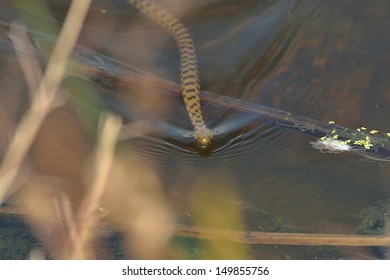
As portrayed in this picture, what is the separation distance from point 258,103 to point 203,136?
2.53 feet

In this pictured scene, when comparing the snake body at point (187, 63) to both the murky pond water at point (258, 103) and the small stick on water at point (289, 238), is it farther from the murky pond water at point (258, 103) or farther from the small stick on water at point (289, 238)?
the small stick on water at point (289, 238)

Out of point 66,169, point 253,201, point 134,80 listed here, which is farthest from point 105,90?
point 253,201

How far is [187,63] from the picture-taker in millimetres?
6301

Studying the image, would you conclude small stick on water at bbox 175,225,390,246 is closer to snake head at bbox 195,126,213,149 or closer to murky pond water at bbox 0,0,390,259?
murky pond water at bbox 0,0,390,259

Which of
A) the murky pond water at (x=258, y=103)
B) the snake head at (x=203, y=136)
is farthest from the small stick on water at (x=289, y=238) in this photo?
the snake head at (x=203, y=136)

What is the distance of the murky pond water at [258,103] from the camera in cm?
442

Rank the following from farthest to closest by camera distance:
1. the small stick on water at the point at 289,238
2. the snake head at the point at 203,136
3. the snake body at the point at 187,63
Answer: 1. the snake body at the point at 187,63
2. the snake head at the point at 203,136
3. the small stick on water at the point at 289,238

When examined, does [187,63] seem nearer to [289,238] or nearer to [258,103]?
[258,103]

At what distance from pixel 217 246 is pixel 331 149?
140 centimetres

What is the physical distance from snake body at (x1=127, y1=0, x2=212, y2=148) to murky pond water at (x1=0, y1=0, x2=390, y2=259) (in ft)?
0.31

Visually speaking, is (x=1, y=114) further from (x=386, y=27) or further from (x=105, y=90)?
(x=386, y=27)

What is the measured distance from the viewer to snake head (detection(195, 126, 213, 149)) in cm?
510

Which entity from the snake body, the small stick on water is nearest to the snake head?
the snake body
